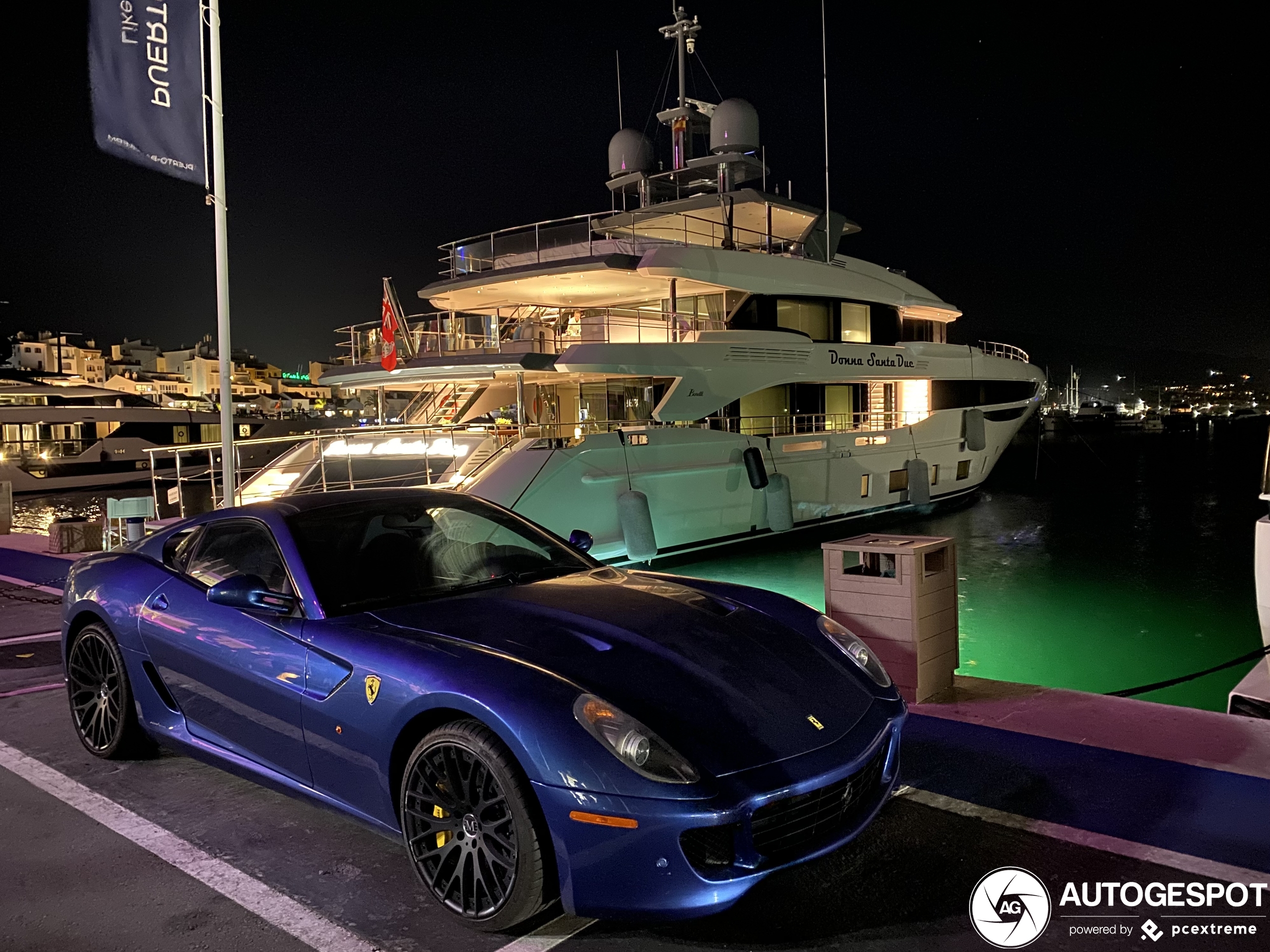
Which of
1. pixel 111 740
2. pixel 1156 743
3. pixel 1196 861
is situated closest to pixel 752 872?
pixel 1196 861

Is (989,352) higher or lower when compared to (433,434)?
higher

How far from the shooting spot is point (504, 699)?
9.29 feet

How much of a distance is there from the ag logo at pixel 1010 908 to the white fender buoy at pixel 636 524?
35.5ft

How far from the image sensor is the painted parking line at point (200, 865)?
294cm

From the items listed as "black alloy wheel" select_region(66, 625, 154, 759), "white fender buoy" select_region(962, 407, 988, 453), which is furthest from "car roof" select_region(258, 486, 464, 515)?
"white fender buoy" select_region(962, 407, 988, 453)

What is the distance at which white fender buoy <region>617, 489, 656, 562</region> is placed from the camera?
14.0m

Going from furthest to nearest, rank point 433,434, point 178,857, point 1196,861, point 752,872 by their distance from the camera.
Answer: point 433,434 → point 178,857 → point 1196,861 → point 752,872

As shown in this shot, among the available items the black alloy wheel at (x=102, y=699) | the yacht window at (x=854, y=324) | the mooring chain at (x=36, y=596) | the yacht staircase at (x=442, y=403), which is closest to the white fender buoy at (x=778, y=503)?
the yacht window at (x=854, y=324)

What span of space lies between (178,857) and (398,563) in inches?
53.5

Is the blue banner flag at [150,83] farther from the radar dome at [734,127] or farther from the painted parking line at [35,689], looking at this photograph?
the radar dome at [734,127]

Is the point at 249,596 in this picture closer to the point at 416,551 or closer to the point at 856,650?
the point at 416,551

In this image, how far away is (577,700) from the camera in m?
2.79

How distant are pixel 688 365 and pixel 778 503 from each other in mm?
3060

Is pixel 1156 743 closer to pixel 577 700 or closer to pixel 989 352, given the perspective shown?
pixel 577 700
